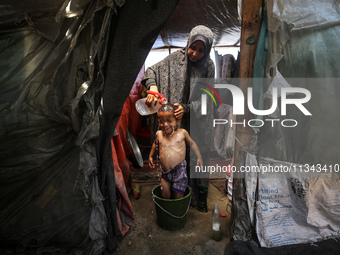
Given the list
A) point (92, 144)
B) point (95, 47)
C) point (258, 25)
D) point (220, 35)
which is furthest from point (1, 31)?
point (220, 35)

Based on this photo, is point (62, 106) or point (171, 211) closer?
point (62, 106)

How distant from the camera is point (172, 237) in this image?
8.93ft

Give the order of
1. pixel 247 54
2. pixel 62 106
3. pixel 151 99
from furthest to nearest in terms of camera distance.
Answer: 1. pixel 151 99
2. pixel 247 54
3. pixel 62 106

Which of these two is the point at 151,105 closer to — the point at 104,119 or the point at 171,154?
the point at 171,154

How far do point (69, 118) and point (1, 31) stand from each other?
993mm

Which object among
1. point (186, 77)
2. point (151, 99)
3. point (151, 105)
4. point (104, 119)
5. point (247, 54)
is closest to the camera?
point (104, 119)

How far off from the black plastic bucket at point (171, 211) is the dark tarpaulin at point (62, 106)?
681 mm

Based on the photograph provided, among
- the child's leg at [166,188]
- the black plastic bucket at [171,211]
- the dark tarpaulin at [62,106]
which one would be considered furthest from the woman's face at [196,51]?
the black plastic bucket at [171,211]

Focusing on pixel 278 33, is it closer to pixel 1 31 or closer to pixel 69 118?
pixel 69 118

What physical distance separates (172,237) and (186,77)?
2146mm

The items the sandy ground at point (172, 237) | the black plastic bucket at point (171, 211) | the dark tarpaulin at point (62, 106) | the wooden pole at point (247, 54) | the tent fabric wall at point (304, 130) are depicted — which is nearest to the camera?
the dark tarpaulin at point (62, 106)

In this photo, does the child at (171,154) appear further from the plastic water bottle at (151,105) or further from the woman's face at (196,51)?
the woman's face at (196,51)

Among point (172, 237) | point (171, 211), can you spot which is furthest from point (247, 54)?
point (172, 237)

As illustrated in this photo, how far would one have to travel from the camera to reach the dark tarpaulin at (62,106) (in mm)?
1750
